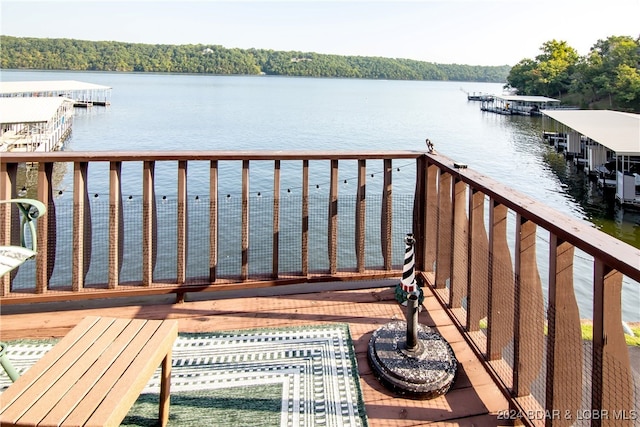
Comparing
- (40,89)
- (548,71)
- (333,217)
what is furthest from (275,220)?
(548,71)

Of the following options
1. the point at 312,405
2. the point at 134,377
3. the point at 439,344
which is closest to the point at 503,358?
the point at 439,344

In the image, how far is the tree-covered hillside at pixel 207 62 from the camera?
2864 inches

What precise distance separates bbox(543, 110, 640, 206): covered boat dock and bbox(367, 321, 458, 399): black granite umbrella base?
17690 mm

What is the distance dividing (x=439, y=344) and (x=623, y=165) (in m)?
18.9

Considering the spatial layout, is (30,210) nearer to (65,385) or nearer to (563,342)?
(65,385)

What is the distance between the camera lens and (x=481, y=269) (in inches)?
82.1

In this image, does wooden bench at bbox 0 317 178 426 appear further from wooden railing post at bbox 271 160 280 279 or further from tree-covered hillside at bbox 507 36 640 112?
tree-covered hillside at bbox 507 36 640 112

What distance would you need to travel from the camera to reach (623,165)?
17.5 meters

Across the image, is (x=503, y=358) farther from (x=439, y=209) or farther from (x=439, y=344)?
(x=439, y=209)

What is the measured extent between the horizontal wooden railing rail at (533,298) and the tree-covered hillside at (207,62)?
77.0 m

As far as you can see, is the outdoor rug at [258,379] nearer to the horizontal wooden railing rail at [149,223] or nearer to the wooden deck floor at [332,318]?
the wooden deck floor at [332,318]

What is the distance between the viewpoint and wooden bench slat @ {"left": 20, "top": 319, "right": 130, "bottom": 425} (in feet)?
3.59

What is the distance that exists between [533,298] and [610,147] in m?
18.3

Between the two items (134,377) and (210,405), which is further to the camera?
(210,405)
